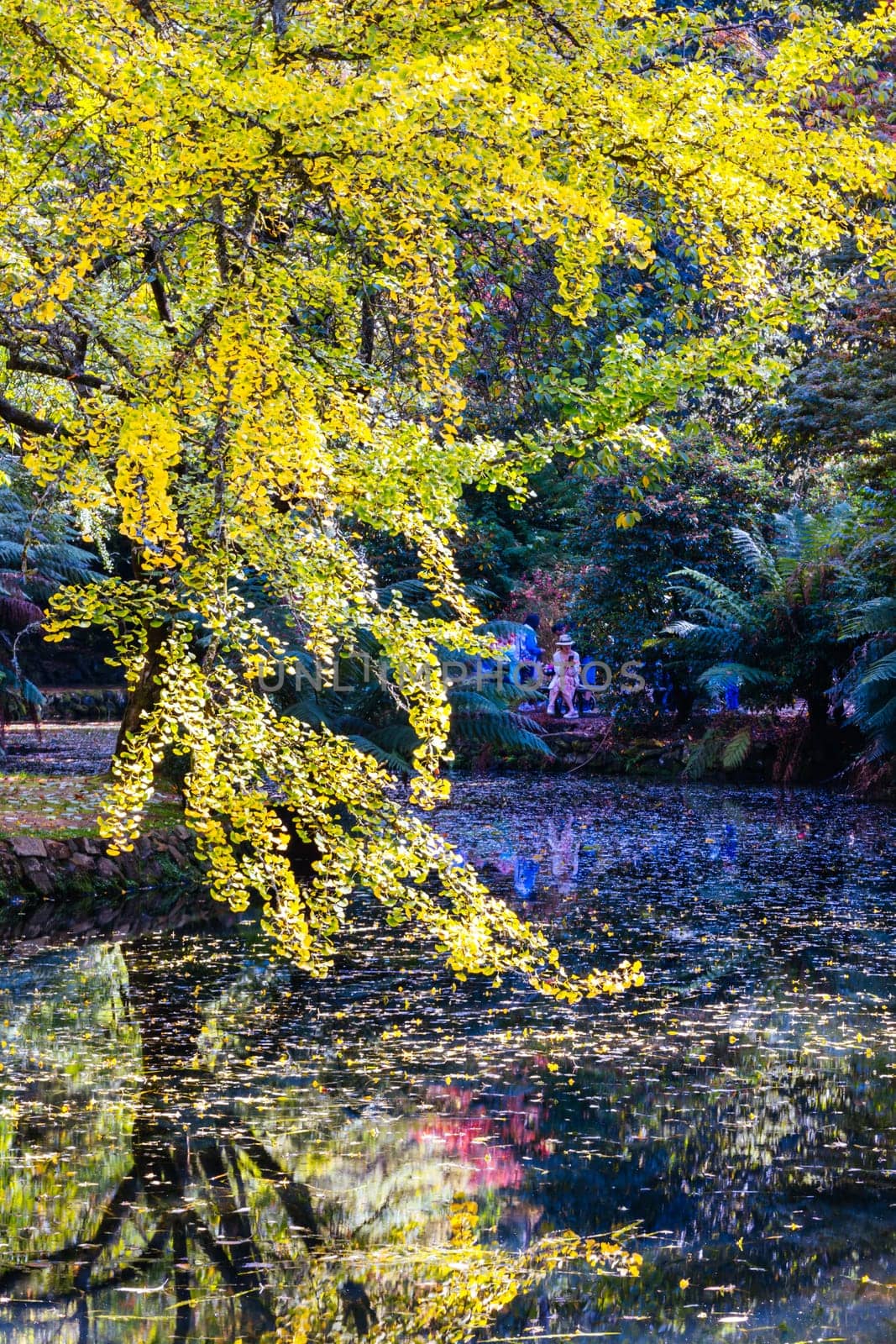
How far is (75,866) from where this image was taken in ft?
31.2

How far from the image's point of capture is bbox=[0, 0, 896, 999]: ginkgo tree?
4348 millimetres

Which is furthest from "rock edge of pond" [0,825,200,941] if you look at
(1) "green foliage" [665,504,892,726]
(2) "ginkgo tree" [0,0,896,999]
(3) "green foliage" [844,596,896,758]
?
(1) "green foliage" [665,504,892,726]

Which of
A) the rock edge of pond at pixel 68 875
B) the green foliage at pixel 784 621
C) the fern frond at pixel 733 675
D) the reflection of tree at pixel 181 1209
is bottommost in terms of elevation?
the reflection of tree at pixel 181 1209

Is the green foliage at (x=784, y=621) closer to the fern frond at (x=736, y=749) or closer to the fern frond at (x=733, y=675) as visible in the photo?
the fern frond at (x=733, y=675)

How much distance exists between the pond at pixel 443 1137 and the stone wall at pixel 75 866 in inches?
47.8

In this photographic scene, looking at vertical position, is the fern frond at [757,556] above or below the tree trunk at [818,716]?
above

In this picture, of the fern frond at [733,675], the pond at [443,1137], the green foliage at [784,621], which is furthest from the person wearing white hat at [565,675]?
the pond at [443,1137]

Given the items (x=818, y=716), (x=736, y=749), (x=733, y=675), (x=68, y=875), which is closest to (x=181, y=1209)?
(x=68, y=875)

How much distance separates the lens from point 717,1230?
4203 mm

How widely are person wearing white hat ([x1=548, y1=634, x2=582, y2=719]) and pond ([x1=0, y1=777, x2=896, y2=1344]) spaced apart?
11.2m

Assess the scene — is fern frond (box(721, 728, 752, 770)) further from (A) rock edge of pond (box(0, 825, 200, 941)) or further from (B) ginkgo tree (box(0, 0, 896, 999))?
(B) ginkgo tree (box(0, 0, 896, 999))

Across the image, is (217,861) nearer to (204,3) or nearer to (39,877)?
(204,3)

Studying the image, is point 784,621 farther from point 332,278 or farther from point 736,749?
point 332,278

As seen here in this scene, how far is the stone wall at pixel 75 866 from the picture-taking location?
9297 mm
